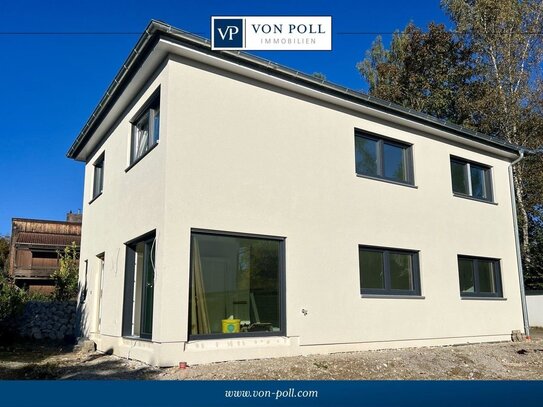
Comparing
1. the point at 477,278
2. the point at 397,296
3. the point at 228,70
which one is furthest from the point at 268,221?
the point at 477,278

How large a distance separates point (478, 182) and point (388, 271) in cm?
522

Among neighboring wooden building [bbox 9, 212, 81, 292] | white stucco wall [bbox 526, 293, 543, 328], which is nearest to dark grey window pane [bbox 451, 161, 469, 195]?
white stucco wall [bbox 526, 293, 543, 328]

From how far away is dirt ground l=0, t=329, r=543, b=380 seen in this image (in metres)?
7.52

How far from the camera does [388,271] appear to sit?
1135 centimetres

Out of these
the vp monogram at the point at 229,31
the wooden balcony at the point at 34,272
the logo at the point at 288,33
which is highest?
the vp monogram at the point at 229,31

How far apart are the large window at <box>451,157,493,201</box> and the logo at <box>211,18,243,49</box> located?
7992mm

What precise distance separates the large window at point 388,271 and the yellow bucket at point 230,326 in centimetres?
315

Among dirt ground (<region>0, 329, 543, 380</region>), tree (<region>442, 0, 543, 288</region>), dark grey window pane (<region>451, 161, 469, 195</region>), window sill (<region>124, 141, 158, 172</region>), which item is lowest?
dirt ground (<region>0, 329, 543, 380</region>)

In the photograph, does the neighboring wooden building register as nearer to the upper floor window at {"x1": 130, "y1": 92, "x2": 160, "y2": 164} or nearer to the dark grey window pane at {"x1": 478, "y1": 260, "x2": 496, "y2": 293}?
the upper floor window at {"x1": 130, "y1": 92, "x2": 160, "y2": 164}

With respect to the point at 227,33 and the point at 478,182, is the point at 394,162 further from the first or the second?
the point at 227,33

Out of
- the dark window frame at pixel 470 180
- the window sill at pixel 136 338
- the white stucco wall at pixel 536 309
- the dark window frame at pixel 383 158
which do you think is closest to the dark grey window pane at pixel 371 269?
the dark window frame at pixel 383 158

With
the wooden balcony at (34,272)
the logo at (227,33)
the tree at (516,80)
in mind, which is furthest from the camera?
the wooden balcony at (34,272)

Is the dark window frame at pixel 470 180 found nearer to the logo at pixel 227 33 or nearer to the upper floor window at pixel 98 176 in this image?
the logo at pixel 227 33

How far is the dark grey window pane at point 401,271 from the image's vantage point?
11438 mm
